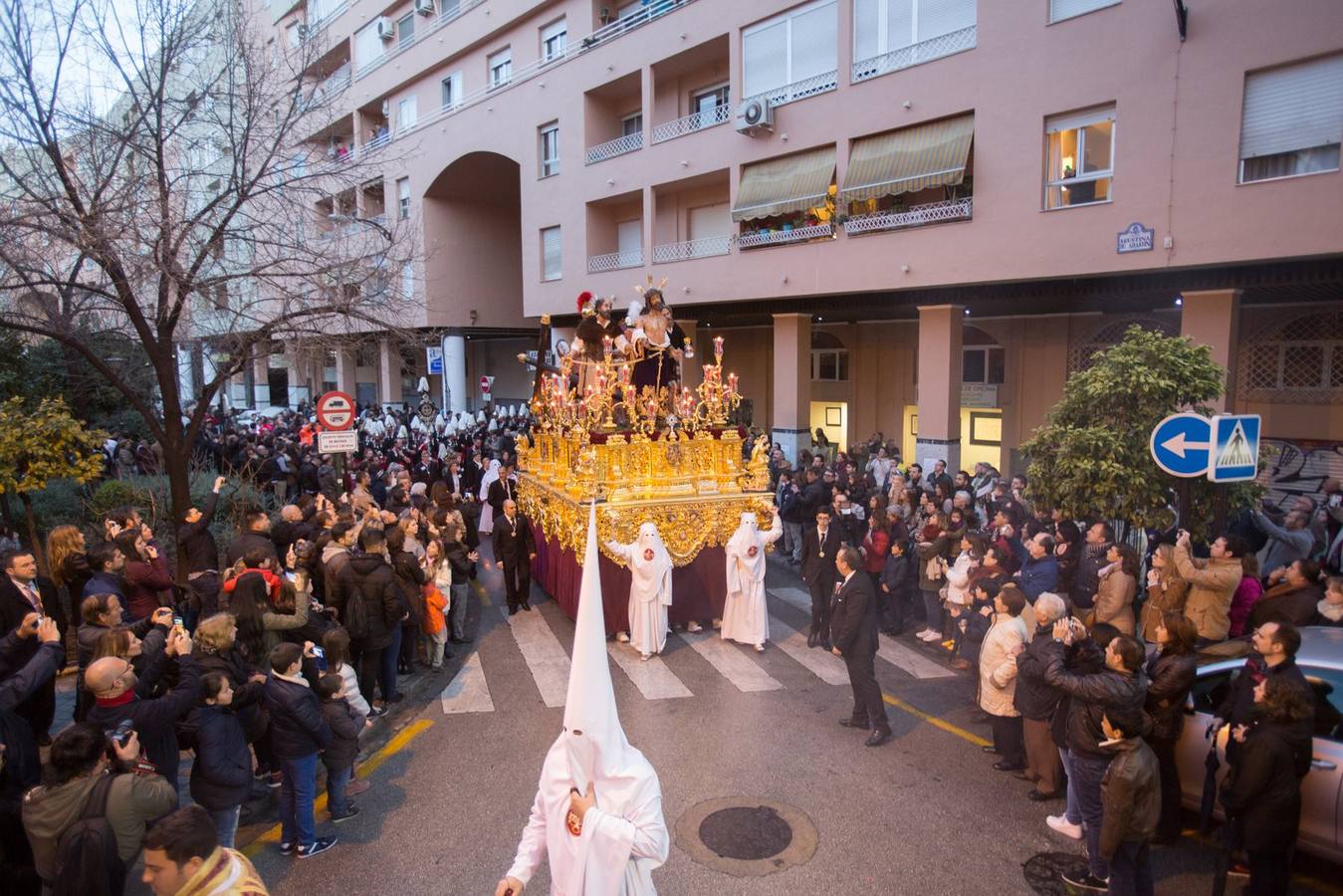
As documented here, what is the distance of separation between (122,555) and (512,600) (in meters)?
4.98

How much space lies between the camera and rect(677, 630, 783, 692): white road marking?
8438mm

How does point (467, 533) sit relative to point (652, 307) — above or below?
below

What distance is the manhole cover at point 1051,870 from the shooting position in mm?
5023

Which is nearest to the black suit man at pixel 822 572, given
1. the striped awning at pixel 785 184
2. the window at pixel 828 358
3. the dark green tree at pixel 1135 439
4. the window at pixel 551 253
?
the dark green tree at pixel 1135 439

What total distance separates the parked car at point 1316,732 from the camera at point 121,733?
6.36 meters

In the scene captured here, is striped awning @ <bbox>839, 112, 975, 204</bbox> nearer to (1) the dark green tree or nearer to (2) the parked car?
(1) the dark green tree

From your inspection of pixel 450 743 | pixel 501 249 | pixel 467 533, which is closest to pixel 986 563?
pixel 450 743

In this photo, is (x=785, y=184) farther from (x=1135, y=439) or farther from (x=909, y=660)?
(x=909, y=660)

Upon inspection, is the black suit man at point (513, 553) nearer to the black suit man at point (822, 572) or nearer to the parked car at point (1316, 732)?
the black suit man at point (822, 572)

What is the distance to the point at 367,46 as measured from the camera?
32.9 metres

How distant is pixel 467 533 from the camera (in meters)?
11.7

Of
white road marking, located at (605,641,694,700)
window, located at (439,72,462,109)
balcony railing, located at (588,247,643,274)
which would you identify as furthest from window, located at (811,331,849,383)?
white road marking, located at (605,641,694,700)

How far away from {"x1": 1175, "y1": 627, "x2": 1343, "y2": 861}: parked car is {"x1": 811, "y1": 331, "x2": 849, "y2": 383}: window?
60.7 feet

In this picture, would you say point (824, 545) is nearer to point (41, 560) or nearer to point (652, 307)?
point (652, 307)
